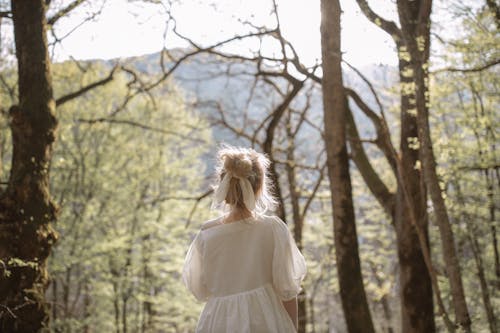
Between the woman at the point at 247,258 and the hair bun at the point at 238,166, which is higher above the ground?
the hair bun at the point at 238,166

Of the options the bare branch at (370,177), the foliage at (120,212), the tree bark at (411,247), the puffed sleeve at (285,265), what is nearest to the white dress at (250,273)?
the puffed sleeve at (285,265)

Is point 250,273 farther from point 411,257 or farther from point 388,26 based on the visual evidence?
point 388,26

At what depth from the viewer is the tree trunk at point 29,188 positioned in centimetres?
510

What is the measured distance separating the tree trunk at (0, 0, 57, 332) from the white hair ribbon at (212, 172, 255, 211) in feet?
9.24

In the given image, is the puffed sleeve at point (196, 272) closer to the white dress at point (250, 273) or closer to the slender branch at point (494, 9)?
the white dress at point (250, 273)

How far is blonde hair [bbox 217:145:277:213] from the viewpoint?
2.87 m

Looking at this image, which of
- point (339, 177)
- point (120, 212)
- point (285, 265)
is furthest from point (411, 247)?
point (120, 212)

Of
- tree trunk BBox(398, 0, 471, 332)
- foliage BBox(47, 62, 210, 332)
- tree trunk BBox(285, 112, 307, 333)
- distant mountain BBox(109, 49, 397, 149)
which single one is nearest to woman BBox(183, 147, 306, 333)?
tree trunk BBox(398, 0, 471, 332)

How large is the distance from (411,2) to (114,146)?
16.4 m

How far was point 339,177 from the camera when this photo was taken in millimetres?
4562

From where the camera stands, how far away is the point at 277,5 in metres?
6.89

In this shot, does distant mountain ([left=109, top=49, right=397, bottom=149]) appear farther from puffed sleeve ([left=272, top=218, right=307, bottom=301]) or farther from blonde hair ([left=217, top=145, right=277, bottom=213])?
puffed sleeve ([left=272, top=218, right=307, bottom=301])

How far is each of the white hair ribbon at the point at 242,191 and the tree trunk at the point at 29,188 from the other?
2817 mm

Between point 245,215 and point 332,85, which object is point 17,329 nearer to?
point 245,215
